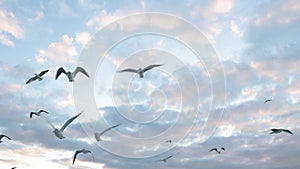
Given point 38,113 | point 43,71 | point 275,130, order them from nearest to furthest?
1. point 43,71
2. point 38,113
3. point 275,130

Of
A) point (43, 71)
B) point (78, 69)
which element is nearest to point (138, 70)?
point (78, 69)

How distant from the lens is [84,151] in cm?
6625

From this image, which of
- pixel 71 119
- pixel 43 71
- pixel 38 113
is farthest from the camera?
pixel 38 113

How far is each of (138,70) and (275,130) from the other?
2910 centimetres

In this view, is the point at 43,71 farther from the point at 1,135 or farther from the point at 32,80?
the point at 1,135

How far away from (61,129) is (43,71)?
10.2 m

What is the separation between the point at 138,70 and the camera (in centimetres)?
6656

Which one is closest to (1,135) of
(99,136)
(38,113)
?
(38,113)

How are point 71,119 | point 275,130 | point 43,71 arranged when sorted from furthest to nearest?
point 275,130 < point 43,71 < point 71,119

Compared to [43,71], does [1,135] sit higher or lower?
lower

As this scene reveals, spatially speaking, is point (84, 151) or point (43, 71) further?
point (84, 151)

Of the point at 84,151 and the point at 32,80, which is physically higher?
the point at 32,80

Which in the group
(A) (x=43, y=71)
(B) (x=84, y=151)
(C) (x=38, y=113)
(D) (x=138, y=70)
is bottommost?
(B) (x=84, y=151)

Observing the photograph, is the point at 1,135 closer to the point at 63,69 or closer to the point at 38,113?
the point at 38,113
